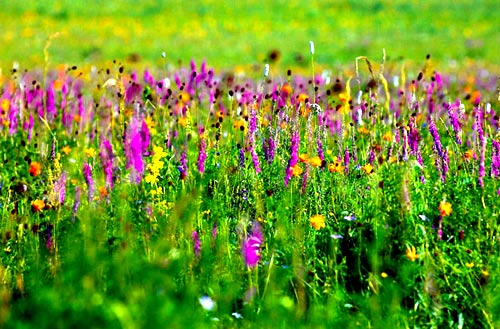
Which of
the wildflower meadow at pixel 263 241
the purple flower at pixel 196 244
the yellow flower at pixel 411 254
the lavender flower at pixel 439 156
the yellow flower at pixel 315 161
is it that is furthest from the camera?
the lavender flower at pixel 439 156

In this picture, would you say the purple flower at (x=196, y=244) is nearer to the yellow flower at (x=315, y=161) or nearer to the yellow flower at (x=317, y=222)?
the yellow flower at (x=317, y=222)

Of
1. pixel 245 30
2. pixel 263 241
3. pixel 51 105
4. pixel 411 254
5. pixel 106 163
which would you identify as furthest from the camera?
pixel 245 30

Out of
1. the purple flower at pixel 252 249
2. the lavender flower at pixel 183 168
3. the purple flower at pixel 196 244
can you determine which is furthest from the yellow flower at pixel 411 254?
the lavender flower at pixel 183 168

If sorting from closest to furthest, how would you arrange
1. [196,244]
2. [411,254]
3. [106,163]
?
[411,254] < [196,244] < [106,163]

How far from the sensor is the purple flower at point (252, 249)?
137 inches

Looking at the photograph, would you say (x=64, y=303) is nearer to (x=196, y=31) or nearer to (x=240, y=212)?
(x=240, y=212)

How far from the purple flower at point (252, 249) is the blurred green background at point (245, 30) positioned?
42.3ft

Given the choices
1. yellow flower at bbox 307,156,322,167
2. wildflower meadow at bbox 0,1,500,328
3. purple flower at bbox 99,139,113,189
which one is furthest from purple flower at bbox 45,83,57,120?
yellow flower at bbox 307,156,322,167

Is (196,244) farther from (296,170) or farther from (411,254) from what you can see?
(411,254)

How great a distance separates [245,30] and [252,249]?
2093 centimetres

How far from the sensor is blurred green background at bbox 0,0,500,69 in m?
19.5

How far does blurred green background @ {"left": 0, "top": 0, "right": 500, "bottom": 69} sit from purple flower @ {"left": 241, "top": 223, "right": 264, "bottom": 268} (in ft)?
42.3

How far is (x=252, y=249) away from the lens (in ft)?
11.7

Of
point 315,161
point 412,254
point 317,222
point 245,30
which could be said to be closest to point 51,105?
point 315,161
